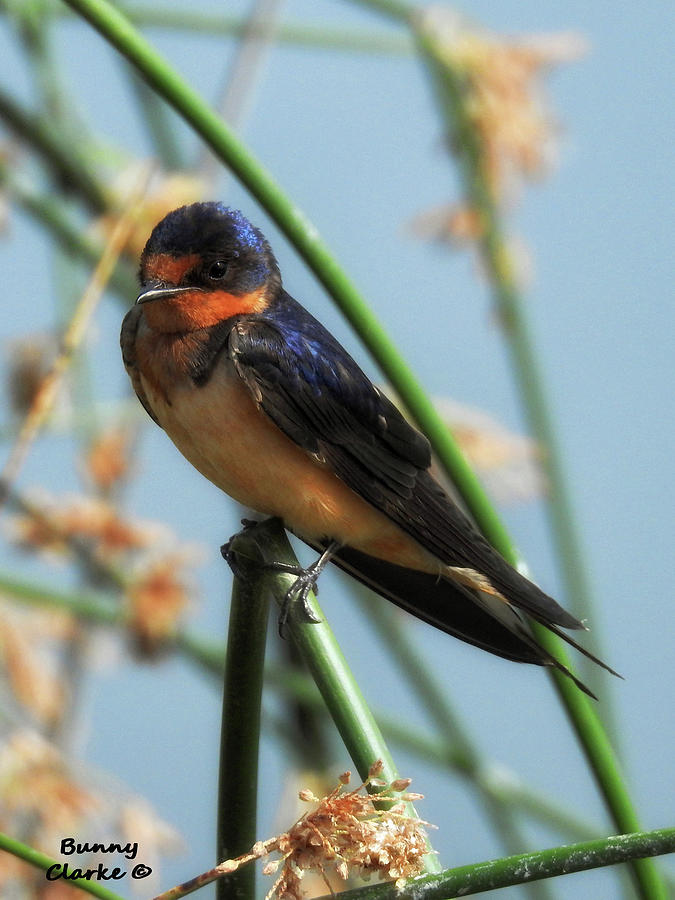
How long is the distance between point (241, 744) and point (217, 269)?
446 mm

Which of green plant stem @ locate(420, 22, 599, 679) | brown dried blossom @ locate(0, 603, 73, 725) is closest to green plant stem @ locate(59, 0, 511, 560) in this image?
green plant stem @ locate(420, 22, 599, 679)

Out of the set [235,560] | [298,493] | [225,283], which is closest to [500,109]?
[225,283]

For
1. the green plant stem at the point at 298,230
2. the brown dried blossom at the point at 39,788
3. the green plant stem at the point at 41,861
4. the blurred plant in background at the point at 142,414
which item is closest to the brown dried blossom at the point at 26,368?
the blurred plant in background at the point at 142,414

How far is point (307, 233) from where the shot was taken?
0.70 meters

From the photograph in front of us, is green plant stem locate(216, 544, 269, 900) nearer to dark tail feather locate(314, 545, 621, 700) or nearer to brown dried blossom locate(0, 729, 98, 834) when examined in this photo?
dark tail feather locate(314, 545, 621, 700)

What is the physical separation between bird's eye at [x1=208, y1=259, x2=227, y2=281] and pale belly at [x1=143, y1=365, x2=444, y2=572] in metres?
0.09

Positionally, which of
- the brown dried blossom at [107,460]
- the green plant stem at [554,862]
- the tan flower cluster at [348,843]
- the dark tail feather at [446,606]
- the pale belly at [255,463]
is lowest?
the green plant stem at [554,862]

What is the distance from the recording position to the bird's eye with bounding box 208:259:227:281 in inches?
38.2

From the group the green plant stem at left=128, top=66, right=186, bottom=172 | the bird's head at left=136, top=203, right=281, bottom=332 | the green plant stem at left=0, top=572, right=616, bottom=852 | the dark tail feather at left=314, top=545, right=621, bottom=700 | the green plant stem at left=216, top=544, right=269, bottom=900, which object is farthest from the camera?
the green plant stem at left=128, top=66, right=186, bottom=172

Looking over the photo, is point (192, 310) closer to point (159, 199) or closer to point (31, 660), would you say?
point (159, 199)

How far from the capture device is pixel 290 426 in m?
0.91

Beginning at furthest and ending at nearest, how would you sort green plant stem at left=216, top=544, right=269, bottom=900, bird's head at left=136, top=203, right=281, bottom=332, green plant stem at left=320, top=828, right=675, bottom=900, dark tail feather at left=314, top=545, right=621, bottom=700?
bird's head at left=136, top=203, right=281, bottom=332 < dark tail feather at left=314, top=545, right=621, bottom=700 < green plant stem at left=216, top=544, right=269, bottom=900 < green plant stem at left=320, top=828, right=675, bottom=900

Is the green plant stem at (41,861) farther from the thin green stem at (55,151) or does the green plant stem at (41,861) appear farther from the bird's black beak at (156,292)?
the thin green stem at (55,151)

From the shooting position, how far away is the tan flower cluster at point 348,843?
521 millimetres
